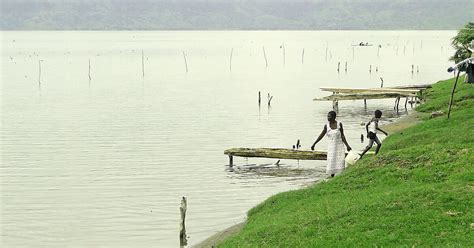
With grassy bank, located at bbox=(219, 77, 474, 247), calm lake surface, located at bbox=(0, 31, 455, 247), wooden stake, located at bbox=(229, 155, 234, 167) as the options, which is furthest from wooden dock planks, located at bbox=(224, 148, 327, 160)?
grassy bank, located at bbox=(219, 77, 474, 247)

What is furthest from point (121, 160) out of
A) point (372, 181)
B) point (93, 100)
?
point (93, 100)

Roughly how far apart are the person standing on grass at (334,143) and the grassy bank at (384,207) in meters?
1.31

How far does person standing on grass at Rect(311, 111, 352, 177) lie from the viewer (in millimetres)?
25703

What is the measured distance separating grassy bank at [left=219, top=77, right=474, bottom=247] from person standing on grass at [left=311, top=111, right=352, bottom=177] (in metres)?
1.31

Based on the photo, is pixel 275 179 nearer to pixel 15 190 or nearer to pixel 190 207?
pixel 190 207

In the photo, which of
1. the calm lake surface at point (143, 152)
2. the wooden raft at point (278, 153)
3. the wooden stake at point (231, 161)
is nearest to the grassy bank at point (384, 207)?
the calm lake surface at point (143, 152)

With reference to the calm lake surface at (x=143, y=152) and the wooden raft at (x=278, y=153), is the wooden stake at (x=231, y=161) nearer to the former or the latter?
the calm lake surface at (x=143, y=152)

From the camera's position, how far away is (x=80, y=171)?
39594 millimetres

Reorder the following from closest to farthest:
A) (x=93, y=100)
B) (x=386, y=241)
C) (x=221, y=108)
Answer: (x=386, y=241)
(x=221, y=108)
(x=93, y=100)

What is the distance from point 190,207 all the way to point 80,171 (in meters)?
10.8

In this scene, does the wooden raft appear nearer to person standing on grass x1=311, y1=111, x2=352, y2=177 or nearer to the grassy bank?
person standing on grass x1=311, y1=111, x2=352, y2=177

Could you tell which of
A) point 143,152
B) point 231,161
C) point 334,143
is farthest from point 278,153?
point 334,143

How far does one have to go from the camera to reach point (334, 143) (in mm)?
25906

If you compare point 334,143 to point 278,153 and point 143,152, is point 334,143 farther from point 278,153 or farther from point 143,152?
point 143,152
